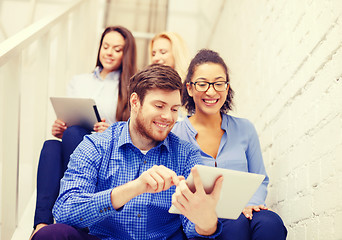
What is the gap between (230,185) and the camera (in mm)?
1042

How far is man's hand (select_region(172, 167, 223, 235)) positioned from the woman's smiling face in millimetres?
613

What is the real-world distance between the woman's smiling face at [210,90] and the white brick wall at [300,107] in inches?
11.1

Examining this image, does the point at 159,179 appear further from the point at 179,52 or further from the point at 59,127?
the point at 179,52

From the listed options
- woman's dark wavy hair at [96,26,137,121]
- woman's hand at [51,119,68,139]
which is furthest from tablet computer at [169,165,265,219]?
woman's dark wavy hair at [96,26,137,121]

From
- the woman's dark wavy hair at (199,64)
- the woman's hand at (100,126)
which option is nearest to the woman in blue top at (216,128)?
the woman's dark wavy hair at (199,64)

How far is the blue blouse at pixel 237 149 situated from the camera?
62.7 inches

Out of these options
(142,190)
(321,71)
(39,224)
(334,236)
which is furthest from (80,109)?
(334,236)

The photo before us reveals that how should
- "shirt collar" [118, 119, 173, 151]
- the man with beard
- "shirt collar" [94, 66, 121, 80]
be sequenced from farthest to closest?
"shirt collar" [94, 66, 121, 80]
"shirt collar" [118, 119, 173, 151]
the man with beard

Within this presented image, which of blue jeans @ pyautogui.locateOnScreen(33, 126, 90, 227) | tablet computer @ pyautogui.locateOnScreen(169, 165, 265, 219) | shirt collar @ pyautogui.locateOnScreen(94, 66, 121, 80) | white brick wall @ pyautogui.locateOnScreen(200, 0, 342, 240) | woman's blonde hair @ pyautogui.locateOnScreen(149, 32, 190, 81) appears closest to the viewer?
tablet computer @ pyautogui.locateOnScreen(169, 165, 265, 219)

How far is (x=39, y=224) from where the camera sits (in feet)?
4.96

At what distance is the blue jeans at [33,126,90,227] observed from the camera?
155 centimetres

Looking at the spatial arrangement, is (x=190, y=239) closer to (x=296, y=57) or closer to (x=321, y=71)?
(x=321, y=71)

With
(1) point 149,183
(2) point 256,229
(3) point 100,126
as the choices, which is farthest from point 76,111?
(2) point 256,229

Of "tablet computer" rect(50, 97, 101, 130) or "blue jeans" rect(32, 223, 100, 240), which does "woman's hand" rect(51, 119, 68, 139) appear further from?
"blue jeans" rect(32, 223, 100, 240)
